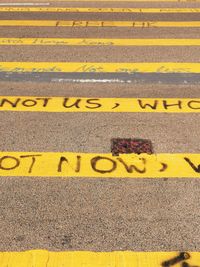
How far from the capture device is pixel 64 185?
15.8 ft

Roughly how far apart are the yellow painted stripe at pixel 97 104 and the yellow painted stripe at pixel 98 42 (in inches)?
104

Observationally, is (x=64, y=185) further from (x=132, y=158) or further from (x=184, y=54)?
(x=184, y=54)

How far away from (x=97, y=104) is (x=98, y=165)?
1.61 m

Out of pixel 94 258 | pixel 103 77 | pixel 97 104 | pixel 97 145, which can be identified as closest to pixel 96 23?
pixel 103 77

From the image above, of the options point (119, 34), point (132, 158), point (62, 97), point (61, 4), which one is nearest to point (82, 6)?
point (61, 4)

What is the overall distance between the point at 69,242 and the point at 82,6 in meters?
8.95

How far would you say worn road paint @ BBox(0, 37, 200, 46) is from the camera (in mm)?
9117

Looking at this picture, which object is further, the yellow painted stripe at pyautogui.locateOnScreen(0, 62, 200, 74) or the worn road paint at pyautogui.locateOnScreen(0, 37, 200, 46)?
the worn road paint at pyautogui.locateOnScreen(0, 37, 200, 46)

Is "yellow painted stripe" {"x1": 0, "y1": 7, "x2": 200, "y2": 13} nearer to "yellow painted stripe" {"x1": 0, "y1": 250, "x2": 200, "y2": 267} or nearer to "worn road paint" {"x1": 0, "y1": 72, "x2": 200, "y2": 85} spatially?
"worn road paint" {"x1": 0, "y1": 72, "x2": 200, "y2": 85}

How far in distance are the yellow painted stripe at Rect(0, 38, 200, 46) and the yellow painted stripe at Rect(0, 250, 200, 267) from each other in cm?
578

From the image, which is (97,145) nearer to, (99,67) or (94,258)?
(94,258)

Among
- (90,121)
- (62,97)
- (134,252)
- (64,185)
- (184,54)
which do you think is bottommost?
(134,252)

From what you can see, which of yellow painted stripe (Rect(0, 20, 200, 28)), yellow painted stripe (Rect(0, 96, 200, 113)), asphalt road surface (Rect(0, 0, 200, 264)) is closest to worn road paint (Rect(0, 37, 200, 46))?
asphalt road surface (Rect(0, 0, 200, 264))

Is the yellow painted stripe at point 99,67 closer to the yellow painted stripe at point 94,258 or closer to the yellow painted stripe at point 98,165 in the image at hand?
the yellow painted stripe at point 98,165
